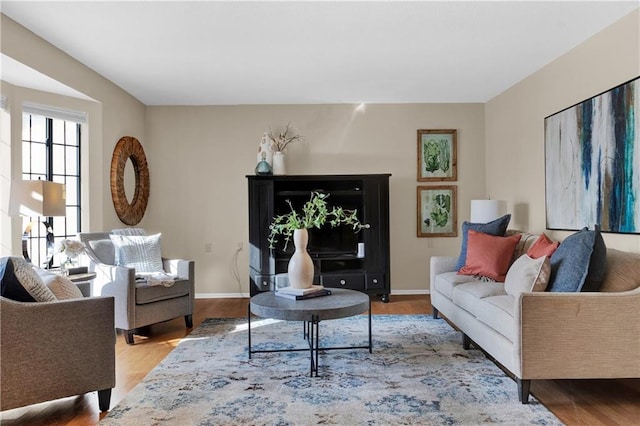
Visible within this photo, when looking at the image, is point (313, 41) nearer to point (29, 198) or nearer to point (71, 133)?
point (29, 198)

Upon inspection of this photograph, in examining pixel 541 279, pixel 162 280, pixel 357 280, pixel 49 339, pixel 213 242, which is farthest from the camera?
pixel 213 242

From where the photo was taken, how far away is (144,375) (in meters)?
3.17

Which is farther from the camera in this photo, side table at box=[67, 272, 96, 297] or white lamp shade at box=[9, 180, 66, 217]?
side table at box=[67, 272, 96, 297]

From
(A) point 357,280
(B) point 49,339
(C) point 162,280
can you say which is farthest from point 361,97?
(B) point 49,339

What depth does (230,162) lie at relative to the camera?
19.7 feet

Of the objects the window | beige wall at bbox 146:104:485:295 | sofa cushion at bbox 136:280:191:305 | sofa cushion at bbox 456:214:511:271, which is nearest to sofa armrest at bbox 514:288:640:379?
sofa cushion at bbox 456:214:511:271

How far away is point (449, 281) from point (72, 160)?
3922 mm

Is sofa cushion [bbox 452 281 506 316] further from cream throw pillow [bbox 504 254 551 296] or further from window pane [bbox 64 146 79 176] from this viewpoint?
window pane [bbox 64 146 79 176]

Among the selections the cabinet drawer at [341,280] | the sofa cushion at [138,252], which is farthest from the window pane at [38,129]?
the cabinet drawer at [341,280]

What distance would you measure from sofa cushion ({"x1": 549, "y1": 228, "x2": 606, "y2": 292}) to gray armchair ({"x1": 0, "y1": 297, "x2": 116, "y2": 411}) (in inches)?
104

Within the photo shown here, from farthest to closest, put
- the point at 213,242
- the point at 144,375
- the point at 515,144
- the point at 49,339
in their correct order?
the point at 213,242
the point at 515,144
the point at 144,375
the point at 49,339

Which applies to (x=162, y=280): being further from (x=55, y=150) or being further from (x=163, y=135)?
(x=163, y=135)

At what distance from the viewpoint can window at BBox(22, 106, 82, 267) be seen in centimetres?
431

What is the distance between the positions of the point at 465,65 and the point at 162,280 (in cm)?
345
